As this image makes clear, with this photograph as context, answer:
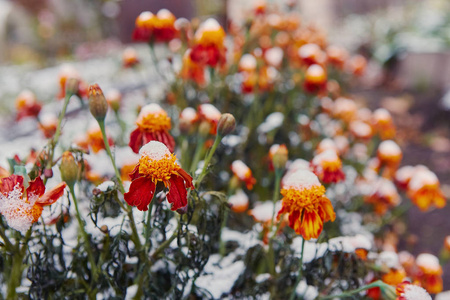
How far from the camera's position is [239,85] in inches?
73.1

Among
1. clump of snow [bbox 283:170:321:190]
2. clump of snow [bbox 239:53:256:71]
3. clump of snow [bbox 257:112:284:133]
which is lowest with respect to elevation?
→ clump of snow [bbox 283:170:321:190]

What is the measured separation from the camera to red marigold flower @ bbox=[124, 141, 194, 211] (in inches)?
26.2

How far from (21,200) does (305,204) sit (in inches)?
19.8

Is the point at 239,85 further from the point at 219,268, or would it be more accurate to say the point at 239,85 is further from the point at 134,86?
the point at 134,86

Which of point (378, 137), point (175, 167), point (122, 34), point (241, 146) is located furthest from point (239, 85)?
point (122, 34)

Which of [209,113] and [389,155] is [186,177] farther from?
[389,155]

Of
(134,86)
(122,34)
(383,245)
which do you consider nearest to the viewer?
(383,245)

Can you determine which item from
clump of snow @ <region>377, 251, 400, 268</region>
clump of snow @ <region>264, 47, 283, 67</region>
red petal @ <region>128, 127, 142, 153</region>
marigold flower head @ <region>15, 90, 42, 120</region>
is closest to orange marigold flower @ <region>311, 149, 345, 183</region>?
clump of snow @ <region>377, 251, 400, 268</region>

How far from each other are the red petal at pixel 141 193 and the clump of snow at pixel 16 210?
176mm

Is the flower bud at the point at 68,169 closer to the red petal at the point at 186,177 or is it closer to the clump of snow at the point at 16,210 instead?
the clump of snow at the point at 16,210

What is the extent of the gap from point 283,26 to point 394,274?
1480 millimetres

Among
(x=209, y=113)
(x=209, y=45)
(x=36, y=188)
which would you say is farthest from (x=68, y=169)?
(x=209, y=45)

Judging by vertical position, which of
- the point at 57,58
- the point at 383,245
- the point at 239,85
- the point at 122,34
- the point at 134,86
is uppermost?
the point at 57,58

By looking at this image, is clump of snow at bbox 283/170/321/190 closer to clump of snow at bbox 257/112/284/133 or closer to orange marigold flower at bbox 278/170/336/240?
orange marigold flower at bbox 278/170/336/240
